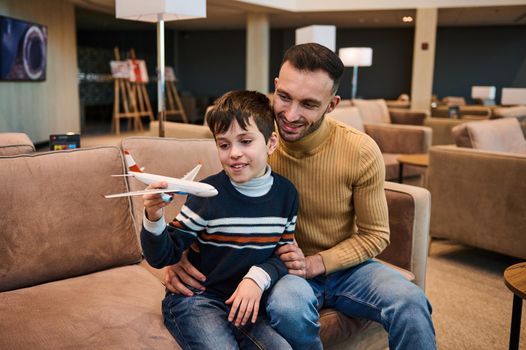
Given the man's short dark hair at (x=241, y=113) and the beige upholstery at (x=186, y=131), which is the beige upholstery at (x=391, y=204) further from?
the beige upholstery at (x=186, y=131)

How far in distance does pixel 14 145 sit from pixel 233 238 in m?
0.98

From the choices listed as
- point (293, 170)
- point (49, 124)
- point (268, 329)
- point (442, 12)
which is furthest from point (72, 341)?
point (442, 12)

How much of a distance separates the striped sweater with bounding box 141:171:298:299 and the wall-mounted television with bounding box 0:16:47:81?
21.6 feet

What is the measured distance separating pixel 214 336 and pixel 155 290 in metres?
0.45

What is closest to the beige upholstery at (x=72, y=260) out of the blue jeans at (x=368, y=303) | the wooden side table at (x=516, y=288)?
the blue jeans at (x=368, y=303)

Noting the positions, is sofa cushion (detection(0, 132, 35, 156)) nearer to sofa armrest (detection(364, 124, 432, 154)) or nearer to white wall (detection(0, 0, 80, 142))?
sofa armrest (detection(364, 124, 432, 154))

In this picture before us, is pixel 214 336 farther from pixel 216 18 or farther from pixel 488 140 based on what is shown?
pixel 216 18

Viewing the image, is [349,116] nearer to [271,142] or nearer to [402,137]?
[402,137]

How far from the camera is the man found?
4.51 feet

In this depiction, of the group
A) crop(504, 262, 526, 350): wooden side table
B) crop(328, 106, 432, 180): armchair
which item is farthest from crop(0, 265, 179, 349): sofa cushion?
crop(328, 106, 432, 180): armchair

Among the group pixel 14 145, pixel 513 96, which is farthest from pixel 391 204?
pixel 513 96

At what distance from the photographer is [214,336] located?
1.25m

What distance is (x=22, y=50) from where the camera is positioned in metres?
7.20

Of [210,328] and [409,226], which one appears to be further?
[409,226]
